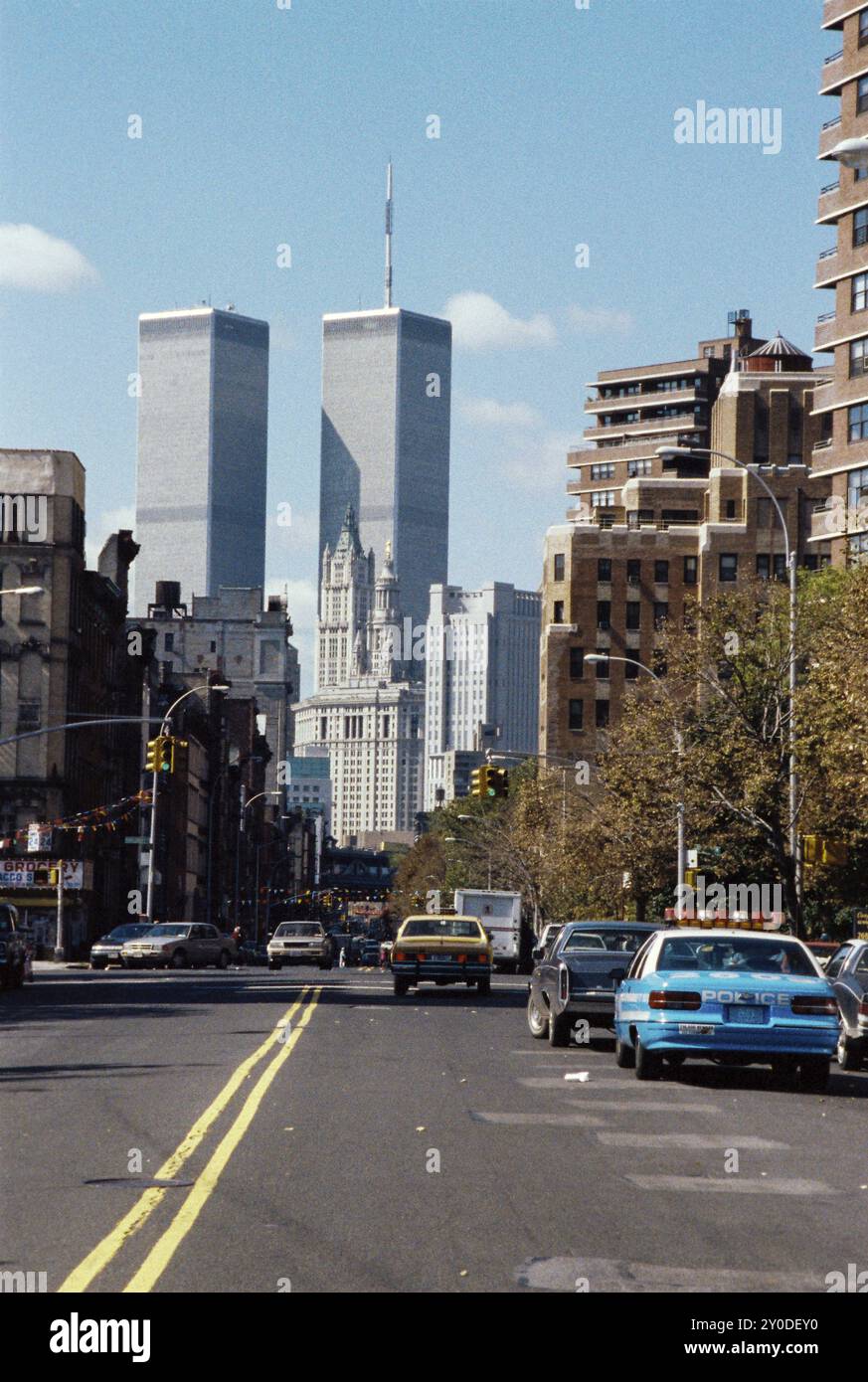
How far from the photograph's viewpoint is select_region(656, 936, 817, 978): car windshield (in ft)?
68.4

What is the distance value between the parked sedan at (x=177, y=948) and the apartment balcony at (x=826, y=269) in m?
32.1

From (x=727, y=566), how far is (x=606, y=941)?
98.8 m

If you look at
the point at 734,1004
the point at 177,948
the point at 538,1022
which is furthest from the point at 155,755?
the point at 734,1004

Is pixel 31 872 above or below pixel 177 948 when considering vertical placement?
above

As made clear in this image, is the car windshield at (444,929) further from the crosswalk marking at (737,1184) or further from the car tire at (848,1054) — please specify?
the crosswalk marking at (737,1184)

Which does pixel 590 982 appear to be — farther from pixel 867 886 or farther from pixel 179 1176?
pixel 867 886

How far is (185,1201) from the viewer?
12031 mm

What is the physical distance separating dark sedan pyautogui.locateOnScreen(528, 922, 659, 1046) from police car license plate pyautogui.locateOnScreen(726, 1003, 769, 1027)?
371cm

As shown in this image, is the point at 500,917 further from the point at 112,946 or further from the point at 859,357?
the point at 859,357

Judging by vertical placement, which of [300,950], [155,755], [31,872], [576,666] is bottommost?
[300,950]

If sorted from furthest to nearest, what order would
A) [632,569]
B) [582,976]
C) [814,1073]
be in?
[632,569], [582,976], [814,1073]
